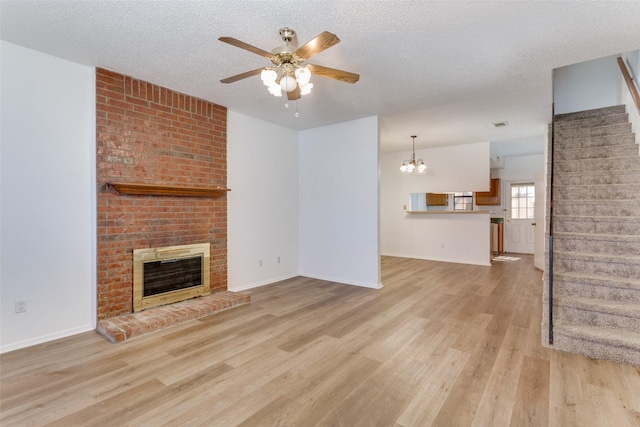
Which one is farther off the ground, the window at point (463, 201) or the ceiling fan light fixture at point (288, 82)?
the ceiling fan light fixture at point (288, 82)

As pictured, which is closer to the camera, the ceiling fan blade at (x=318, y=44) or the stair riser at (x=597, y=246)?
the ceiling fan blade at (x=318, y=44)

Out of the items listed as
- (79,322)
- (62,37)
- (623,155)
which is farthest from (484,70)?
(79,322)

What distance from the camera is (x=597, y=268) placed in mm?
3088

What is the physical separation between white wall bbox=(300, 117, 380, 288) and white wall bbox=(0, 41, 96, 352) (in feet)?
10.6

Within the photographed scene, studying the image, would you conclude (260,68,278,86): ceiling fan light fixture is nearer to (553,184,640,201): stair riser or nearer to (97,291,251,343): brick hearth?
(97,291,251,343): brick hearth

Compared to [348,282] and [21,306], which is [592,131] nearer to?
[348,282]

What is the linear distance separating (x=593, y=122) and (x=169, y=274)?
6523 mm

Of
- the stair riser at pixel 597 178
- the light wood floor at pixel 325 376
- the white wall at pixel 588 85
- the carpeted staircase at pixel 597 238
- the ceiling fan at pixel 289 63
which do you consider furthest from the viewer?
the white wall at pixel 588 85

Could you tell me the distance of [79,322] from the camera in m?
3.01

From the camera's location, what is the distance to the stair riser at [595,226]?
130 inches

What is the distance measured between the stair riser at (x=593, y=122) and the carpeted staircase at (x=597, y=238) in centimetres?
1

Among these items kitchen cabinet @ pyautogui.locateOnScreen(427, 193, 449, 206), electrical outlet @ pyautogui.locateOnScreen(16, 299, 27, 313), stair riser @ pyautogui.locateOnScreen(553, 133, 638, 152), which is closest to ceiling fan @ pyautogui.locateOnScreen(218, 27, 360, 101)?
electrical outlet @ pyautogui.locateOnScreen(16, 299, 27, 313)

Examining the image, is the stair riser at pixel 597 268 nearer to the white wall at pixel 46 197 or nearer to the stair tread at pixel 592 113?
the stair tread at pixel 592 113

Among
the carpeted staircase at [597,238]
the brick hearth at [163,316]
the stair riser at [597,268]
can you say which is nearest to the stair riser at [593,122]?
the carpeted staircase at [597,238]
